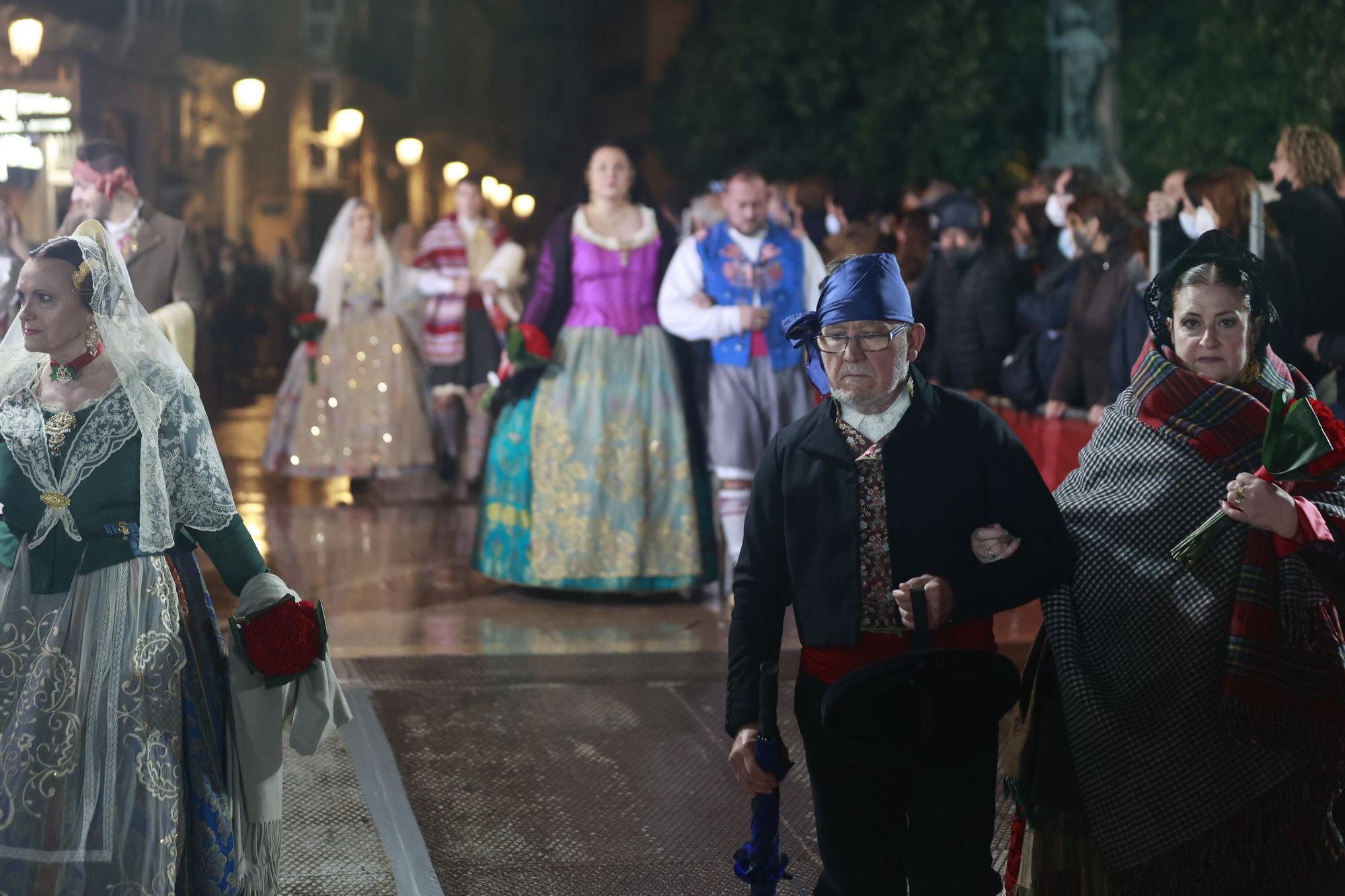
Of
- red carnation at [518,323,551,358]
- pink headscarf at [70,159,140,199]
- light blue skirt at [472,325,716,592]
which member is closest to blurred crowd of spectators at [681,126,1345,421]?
light blue skirt at [472,325,716,592]

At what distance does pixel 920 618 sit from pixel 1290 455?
811 millimetres

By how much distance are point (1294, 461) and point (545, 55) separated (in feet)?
66.7

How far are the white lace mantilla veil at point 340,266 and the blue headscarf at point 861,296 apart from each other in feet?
29.4

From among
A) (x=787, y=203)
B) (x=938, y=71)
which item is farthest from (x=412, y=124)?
(x=787, y=203)

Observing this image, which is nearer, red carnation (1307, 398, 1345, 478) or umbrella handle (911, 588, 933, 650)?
umbrella handle (911, 588, 933, 650)

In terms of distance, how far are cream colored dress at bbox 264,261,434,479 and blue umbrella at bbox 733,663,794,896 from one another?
8.98 m

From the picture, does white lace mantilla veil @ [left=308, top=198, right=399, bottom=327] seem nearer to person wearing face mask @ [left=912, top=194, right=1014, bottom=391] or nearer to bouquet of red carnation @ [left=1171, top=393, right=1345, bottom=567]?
person wearing face mask @ [left=912, top=194, right=1014, bottom=391]

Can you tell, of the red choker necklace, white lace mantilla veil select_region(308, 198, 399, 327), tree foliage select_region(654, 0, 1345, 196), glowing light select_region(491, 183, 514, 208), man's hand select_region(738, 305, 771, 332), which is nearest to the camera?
the red choker necklace

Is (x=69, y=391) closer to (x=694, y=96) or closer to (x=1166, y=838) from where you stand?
(x=1166, y=838)

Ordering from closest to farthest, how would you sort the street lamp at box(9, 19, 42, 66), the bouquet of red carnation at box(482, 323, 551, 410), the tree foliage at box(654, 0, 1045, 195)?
the bouquet of red carnation at box(482, 323, 551, 410) < the street lamp at box(9, 19, 42, 66) < the tree foliage at box(654, 0, 1045, 195)

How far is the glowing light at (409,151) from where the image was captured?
20.9 m

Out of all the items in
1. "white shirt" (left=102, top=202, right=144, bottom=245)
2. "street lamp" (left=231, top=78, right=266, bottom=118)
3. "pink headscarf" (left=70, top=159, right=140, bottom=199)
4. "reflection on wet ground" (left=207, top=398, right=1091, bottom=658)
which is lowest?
"reflection on wet ground" (left=207, top=398, right=1091, bottom=658)

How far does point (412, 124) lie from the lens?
21.1 meters

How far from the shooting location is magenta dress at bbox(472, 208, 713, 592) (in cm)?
810
